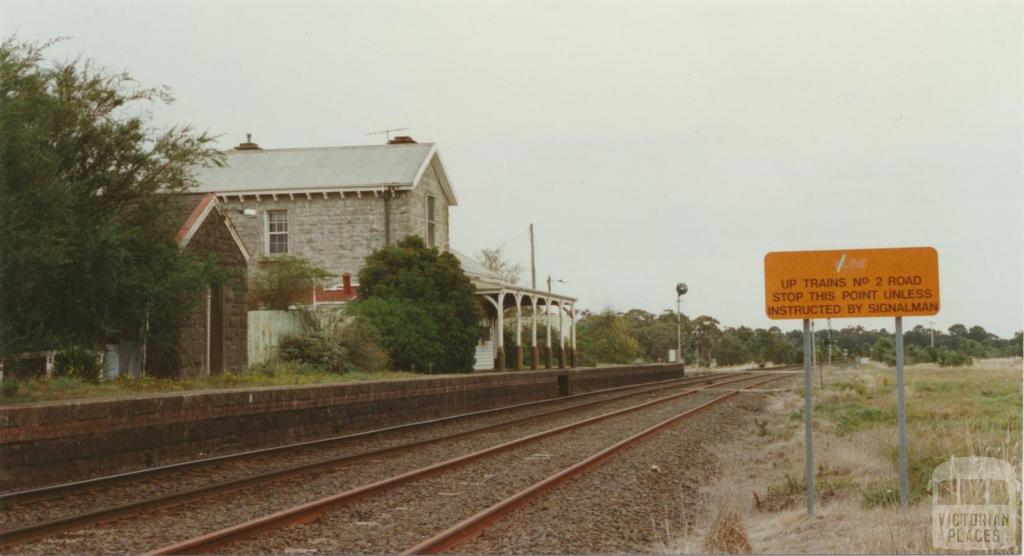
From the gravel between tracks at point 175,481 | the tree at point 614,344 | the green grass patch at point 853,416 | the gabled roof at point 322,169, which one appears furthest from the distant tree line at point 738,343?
the gravel between tracks at point 175,481

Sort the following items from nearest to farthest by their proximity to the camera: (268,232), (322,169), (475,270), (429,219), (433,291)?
1. (433,291)
2. (268,232)
3. (322,169)
4. (429,219)
5. (475,270)

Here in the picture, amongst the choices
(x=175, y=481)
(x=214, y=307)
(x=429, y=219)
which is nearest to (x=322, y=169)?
(x=429, y=219)

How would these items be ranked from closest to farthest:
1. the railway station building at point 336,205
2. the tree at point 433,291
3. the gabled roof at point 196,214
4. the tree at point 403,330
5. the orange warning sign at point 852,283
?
the orange warning sign at point 852,283
the gabled roof at point 196,214
the tree at point 403,330
the tree at point 433,291
the railway station building at point 336,205

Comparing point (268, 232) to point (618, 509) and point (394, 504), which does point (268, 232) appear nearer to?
point (394, 504)

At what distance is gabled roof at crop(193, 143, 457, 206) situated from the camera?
34.2 metres

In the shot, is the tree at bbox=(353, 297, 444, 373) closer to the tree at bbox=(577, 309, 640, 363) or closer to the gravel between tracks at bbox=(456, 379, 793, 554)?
the gravel between tracks at bbox=(456, 379, 793, 554)

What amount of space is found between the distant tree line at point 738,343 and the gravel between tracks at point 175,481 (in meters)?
44.5

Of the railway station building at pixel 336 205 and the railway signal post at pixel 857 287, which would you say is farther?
the railway station building at pixel 336 205

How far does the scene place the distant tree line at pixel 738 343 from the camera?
209ft

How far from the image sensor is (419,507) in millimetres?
8953

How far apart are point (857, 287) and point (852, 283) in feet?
0.15

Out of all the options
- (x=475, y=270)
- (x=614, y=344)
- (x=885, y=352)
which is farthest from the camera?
(x=885, y=352)

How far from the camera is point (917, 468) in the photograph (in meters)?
9.83

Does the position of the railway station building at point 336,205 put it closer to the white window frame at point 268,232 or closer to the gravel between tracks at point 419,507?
the white window frame at point 268,232
